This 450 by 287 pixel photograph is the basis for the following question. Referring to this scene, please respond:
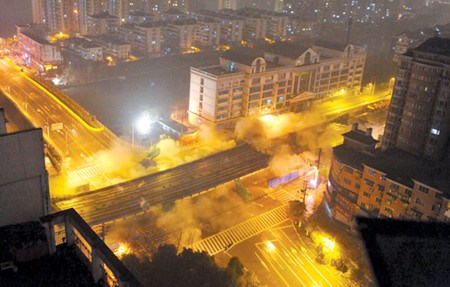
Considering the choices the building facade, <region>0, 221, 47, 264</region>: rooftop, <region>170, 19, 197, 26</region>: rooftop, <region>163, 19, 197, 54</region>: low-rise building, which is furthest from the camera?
<region>170, 19, 197, 26</region>: rooftop

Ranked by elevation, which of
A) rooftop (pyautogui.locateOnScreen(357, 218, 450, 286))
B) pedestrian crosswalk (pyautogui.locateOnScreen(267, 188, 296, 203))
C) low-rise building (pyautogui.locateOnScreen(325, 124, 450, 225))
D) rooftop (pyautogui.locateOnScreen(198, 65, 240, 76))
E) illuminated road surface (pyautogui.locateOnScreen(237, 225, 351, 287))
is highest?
rooftop (pyautogui.locateOnScreen(357, 218, 450, 286))

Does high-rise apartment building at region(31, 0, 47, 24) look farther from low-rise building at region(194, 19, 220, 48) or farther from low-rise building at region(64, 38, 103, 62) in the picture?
low-rise building at region(194, 19, 220, 48)

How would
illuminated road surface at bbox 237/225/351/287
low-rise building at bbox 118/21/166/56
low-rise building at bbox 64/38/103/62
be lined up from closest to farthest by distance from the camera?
illuminated road surface at bbox 237/225/351/287, low-rise building at bbox 64/38/103/62, low-rise building at bbox 118/21/166/56

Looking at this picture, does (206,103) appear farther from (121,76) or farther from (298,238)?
(121,76)

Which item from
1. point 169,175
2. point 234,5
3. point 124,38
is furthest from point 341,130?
point 234,5

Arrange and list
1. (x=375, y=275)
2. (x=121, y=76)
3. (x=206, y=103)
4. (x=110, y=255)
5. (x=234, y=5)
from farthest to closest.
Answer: (x=234, y=5) < (x=121, y=76) < (x=206, y=103) < (x=110, y=255) < (x=375, y=275)

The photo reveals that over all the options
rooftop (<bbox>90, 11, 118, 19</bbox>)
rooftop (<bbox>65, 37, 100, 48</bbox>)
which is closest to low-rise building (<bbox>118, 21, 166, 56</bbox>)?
rooftop (<bbox>90, 11, 118, 19</bbox>)
